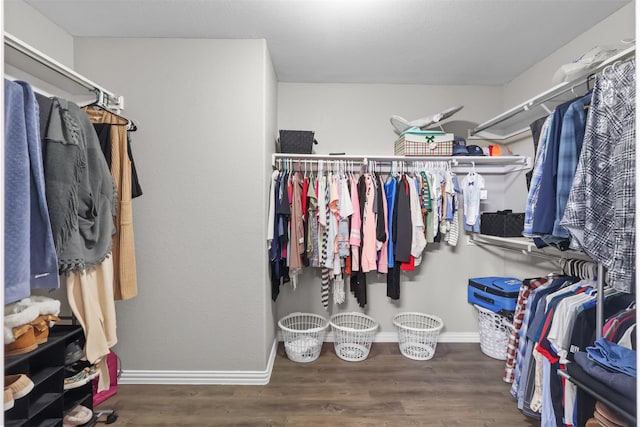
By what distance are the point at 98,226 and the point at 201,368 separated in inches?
46.9

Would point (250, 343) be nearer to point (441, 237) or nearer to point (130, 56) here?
point (441, 237)

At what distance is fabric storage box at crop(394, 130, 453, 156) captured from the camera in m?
2.35

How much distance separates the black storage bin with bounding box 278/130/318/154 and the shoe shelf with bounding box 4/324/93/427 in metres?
1.70

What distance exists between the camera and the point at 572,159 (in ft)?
4.28

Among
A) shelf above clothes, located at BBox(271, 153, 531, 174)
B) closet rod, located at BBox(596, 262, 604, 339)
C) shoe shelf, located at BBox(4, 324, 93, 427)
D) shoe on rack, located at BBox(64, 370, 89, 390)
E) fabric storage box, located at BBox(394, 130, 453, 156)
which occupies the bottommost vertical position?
shoe on rack, located at BBox(64, 370, 89, 390)

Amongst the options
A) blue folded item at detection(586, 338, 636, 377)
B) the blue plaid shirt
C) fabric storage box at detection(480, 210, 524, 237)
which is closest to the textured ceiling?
the blue plaid shirt

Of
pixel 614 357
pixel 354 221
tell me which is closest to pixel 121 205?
pixel 354 221

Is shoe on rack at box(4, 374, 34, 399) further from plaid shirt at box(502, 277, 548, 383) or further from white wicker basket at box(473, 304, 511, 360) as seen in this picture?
white wicker basket at box(473, 304, 511, 360)

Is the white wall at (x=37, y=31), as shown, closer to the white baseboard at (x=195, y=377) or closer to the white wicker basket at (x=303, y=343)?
the white baseboard at (x=195, y=377)

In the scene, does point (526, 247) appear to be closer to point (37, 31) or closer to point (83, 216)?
point (83, 216)

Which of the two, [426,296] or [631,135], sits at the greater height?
[631,135]

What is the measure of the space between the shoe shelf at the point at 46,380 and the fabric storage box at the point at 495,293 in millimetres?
2672

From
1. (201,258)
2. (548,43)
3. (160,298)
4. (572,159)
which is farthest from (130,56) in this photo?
(548,43)

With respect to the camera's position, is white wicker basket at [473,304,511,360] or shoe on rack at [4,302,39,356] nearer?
shoe on rack at [4,302,39,356]
